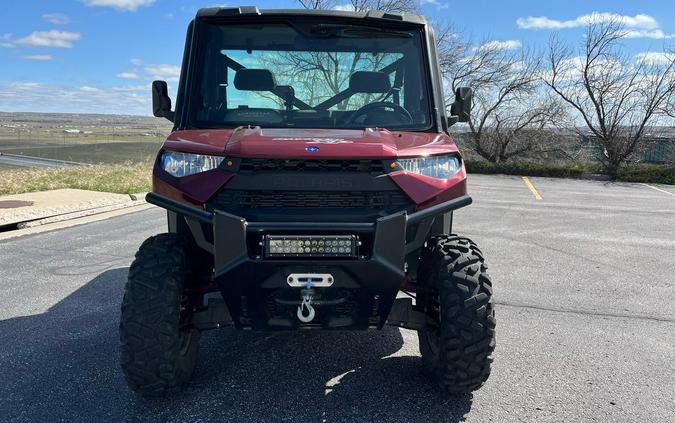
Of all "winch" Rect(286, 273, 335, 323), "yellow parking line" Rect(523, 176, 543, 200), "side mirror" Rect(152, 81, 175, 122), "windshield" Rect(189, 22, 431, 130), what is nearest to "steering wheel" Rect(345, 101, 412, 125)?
"windshield" Rect(189, 22, 431, 130)

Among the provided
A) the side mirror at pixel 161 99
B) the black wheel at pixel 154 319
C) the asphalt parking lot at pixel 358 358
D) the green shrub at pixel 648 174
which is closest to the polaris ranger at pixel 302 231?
the black wheel at pixel 154 319

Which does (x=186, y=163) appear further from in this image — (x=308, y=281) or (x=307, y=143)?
(x=308, y=281)

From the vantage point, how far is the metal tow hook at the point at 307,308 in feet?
8.90

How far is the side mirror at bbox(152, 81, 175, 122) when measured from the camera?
375 cm

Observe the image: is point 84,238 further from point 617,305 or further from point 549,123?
point 549,123

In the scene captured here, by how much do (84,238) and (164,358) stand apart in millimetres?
5349

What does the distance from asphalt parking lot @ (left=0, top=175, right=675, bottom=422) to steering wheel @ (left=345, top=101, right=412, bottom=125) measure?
1.64m

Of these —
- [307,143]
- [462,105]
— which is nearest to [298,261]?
[307,143]

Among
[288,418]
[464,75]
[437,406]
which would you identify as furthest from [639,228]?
[464,75]

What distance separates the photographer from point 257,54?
11.7ft

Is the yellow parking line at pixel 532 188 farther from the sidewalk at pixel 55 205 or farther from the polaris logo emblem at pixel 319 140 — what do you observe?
the polaris logo emblem at pixel 319 140

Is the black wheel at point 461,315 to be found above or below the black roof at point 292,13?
below

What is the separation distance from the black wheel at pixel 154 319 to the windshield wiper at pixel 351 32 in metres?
1.66

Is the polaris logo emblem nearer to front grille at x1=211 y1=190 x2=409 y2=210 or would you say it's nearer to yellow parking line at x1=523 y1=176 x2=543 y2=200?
front grille at x1=211 y1=190 x2=409 y2=210
